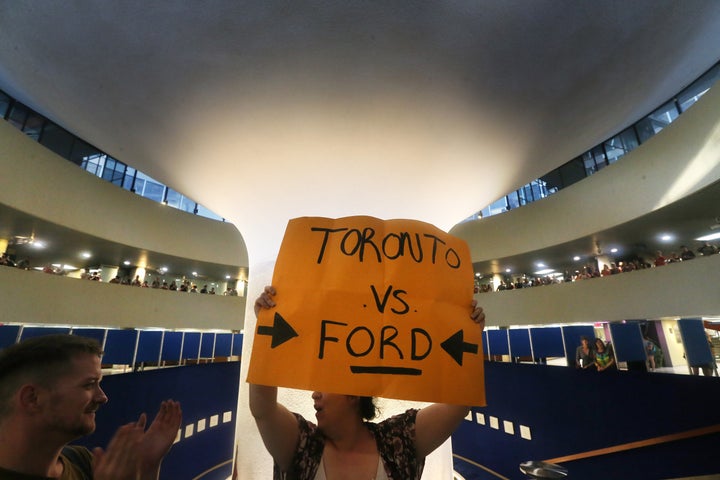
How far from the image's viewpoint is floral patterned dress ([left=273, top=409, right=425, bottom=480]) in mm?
1345

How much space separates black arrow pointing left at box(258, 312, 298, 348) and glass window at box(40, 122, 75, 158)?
630 inches

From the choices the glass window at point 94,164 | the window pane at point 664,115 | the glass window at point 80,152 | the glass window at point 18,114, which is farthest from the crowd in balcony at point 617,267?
the glass window at point 18,114

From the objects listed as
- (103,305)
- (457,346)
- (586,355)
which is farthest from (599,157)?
(103,305)

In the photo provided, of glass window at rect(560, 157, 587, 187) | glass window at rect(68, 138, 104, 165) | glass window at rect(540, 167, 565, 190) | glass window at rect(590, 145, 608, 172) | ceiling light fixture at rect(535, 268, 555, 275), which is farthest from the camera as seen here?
ceiling light fixture at rect(535, 268, 555, 275)

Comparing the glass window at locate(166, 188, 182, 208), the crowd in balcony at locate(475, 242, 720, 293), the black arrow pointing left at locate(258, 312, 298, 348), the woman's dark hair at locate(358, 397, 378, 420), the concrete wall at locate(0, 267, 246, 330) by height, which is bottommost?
the woman's dark hair at locate(358, 397, 378, 420)

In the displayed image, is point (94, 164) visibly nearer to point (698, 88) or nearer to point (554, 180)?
point (554, 180)

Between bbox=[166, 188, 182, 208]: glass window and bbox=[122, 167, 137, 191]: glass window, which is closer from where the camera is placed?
bbox=[122, 167, 137, 191]: glass window

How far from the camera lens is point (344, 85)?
8.13ft

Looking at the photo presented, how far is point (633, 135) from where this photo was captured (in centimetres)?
1230

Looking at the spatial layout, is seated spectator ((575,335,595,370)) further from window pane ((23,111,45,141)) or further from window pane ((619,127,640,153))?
window pane ((23,111,45,141))

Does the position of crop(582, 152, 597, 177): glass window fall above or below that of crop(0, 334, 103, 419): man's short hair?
above

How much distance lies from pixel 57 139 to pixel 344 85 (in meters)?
15.6

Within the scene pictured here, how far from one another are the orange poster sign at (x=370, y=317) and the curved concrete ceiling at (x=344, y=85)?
1336mm

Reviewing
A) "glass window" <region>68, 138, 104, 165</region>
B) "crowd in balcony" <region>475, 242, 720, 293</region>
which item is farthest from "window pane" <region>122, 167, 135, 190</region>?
"crowd in balcony" <region>475, 242, 720, 293</region>
